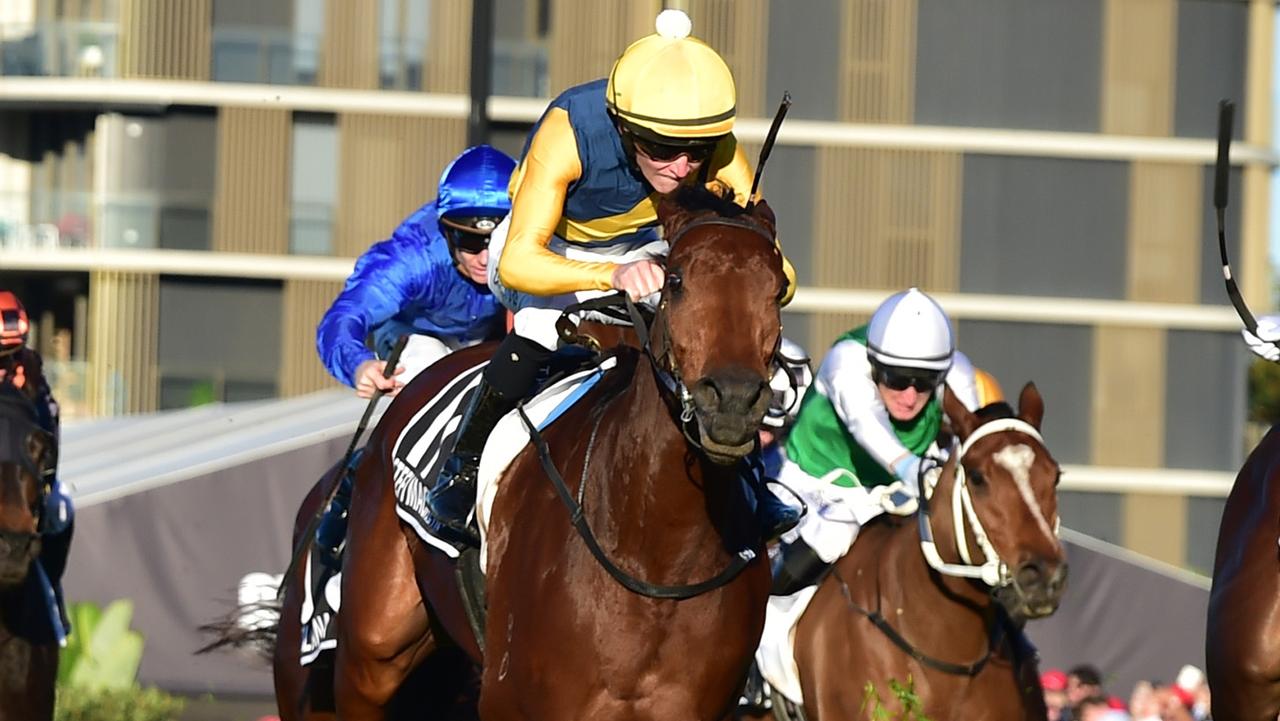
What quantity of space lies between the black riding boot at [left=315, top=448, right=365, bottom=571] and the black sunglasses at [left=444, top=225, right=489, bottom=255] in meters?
0.77

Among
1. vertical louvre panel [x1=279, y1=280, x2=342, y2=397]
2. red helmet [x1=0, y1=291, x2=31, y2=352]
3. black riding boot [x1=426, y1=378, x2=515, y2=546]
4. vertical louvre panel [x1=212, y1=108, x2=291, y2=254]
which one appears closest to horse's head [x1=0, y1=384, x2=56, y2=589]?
red helmet [x1=0, y1=291, x2=31, y2=352]

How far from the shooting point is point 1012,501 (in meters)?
7.56

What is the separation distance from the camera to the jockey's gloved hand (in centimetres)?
709

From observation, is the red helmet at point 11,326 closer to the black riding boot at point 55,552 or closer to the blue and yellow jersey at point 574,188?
the black riding boot at point 55,552

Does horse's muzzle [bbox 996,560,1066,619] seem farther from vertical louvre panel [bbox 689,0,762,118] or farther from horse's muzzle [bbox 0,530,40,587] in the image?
vertical louvre panel [bbox 689,0,762,118]

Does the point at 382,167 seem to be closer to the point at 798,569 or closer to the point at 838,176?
the point at 838,176

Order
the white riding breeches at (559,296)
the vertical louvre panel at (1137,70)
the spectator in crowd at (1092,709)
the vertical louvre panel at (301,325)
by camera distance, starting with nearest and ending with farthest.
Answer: the white riding breeches at (559,296) < the spectator in crowd at (1092,709) < the vertical louvre panel at (301,325) < the vertical louvre panel at (1137,70)

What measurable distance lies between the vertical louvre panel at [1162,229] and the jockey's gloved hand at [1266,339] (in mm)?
31506

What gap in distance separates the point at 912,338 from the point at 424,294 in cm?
193

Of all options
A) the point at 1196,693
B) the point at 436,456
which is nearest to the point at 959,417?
the point at 436,456

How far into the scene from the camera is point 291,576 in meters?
7.62

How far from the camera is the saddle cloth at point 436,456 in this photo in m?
5.85

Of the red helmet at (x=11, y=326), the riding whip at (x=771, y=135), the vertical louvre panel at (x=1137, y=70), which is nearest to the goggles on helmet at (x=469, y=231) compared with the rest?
the red helmet at (x=11, y=326)

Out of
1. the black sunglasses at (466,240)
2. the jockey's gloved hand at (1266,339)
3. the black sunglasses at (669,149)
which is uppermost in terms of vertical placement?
the black sunglasses at (669,149)
